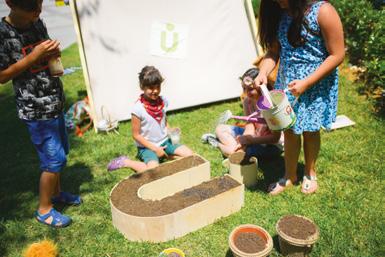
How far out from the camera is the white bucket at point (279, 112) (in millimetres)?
2645

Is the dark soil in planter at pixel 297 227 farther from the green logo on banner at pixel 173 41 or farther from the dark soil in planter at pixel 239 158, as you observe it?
the green logo on banner at pixel 173 41

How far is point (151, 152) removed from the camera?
3920mm

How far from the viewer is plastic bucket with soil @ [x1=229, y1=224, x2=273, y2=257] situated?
2312mm

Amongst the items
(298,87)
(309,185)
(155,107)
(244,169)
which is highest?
(298,87)

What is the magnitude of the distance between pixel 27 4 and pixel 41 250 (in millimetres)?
1745

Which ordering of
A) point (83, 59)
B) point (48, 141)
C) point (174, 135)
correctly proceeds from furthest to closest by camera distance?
point (83, 59) < point (174, 135) < point (48, 141)

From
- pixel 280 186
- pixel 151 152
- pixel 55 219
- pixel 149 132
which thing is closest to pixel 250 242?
pixel 280 186

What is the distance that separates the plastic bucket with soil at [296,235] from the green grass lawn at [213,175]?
0.19 m

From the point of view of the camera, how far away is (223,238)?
2.87m

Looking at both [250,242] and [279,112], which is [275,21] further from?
[250,242]

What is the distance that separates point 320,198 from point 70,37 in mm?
9538

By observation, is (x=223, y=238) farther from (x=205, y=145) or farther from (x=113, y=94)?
(x=113, y=94)

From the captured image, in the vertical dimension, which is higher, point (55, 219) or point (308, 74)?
point (308, 74)

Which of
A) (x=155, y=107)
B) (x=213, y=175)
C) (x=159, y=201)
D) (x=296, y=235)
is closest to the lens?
(x=296, y=235)
